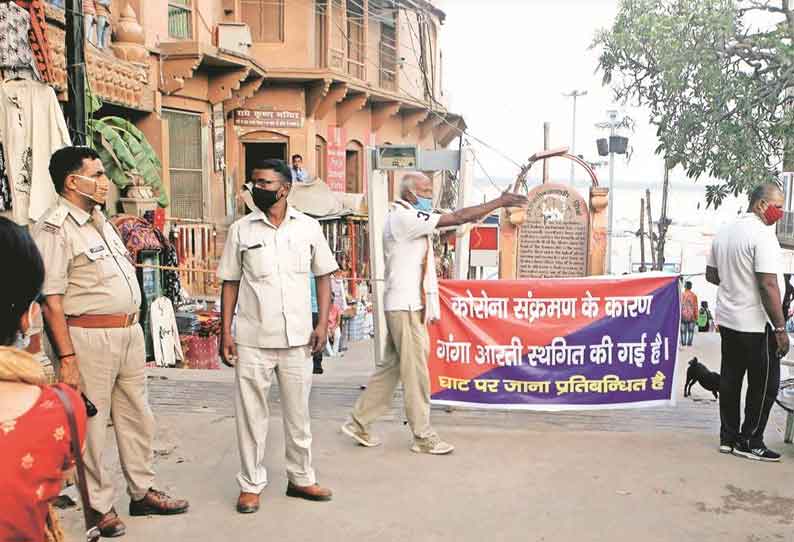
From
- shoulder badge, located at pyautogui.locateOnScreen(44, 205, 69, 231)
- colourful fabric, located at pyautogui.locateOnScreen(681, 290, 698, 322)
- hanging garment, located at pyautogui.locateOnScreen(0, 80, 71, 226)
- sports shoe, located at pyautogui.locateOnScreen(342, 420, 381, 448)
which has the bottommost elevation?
colourful fabric, located at pyautogui.locateOnScreen(681, 290, 698, 322)

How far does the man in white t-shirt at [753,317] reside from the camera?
5355 millimetres

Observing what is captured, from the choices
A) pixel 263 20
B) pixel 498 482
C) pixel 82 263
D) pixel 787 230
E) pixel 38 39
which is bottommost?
pixel 498 482

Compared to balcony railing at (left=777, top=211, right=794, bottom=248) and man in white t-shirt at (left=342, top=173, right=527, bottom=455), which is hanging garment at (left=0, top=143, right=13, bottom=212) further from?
balcony railing at (left=777, top=211, right=794, bottom=248)

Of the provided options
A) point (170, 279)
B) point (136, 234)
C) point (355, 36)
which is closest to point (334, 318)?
point (170, 279)

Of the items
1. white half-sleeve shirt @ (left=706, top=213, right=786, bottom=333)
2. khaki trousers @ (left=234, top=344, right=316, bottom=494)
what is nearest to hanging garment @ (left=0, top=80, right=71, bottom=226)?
khaki trousers @ (left=234, top=344, right=316, bottom=494)

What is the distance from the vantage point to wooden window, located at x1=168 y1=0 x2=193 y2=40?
49.2ft

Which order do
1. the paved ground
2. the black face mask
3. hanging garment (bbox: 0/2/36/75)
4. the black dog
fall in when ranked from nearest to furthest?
the paved ground < the black face mask < hanging garment (bbox: 0/2/36/75) < the black dog

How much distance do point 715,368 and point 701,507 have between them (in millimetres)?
10268

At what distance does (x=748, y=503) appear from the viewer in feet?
15.4

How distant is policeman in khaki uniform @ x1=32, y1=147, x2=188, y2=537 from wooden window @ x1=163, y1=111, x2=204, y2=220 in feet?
36.5

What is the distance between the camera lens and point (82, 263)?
A: 12.8ft

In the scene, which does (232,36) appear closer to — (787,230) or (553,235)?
(553,235)

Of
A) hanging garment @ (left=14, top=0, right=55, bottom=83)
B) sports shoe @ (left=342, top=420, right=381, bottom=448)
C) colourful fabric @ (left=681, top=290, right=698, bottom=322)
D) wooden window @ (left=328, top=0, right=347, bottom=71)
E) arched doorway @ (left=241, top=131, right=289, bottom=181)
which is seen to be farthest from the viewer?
wooden window @ (left=328, top=0, right=347, bottom=71)

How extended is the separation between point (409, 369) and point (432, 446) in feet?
1.81
